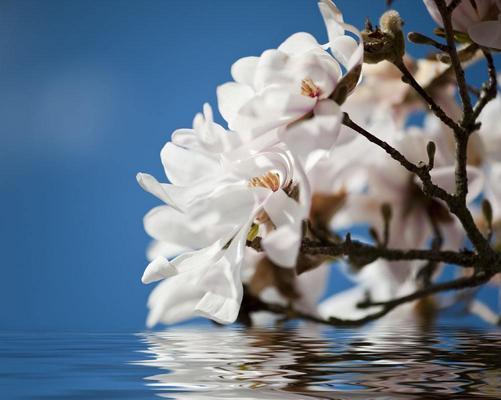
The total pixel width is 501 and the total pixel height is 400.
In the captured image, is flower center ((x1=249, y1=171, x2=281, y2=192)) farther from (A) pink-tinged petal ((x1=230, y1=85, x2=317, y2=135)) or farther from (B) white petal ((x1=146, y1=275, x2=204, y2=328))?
(B) white petal ((x1=146, y1=275, x2=204, y2=328))

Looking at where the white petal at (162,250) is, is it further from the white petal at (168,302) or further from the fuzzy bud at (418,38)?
the fuzzy bud at (418,38)

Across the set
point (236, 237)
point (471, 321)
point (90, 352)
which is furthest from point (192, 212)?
point (471, 321)

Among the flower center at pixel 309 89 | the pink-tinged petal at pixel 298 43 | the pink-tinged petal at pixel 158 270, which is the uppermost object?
the pink-tinged petal at pixel 298 43

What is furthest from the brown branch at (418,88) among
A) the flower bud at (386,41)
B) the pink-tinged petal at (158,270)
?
the pink-tinged petal at (158,270)

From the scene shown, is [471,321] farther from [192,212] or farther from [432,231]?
[192,212]

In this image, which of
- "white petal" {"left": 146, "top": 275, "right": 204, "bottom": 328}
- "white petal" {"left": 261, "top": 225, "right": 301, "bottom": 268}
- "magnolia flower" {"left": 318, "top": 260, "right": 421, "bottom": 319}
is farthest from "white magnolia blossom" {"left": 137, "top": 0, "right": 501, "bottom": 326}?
"magnolia flower" {"left": 318, "top": 260, "right": 421, "bottom": 319}

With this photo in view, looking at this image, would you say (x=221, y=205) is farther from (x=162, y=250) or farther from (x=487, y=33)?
(x=162, y=250)
